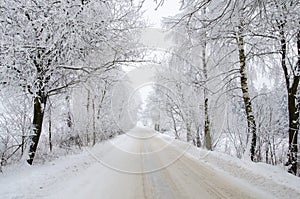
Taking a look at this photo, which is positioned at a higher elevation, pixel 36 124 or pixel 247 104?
pixel 247 104

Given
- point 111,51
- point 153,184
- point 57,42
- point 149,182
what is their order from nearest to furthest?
point 153,184 → point 149,182 → point 57,42 → point 111,51

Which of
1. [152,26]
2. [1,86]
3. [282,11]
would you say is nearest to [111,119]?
[152,26]

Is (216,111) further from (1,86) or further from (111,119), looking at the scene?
(111,119)

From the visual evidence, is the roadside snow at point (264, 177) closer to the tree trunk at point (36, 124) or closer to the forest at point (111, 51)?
the forest at point (111, 51)

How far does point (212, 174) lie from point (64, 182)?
4.30 metres

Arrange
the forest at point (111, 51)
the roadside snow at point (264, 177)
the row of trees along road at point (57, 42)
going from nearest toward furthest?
the roadside snow at point (264, 177)
the forest at point (111, 51)
the row of trees along road at point (57, 42)

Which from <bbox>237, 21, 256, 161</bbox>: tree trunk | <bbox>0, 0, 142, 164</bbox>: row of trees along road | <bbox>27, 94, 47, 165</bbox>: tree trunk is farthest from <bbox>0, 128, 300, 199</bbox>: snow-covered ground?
<bbox>0, 0, 142, 164</bbox>: row of trees along road

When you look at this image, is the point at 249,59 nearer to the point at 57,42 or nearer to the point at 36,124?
the point at 57,42

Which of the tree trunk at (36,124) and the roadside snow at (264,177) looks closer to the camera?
the roadside snow at (264,177)

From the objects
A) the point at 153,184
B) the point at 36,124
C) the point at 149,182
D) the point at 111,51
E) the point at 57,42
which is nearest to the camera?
the point at 153,184

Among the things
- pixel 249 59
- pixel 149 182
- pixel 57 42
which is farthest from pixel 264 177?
pixel 57 42

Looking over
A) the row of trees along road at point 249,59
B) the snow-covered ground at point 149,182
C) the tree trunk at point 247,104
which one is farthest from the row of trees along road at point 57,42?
the tree trunk at point 247,104

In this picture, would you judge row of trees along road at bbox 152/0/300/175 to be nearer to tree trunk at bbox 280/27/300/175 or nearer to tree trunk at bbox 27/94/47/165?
tree trunk at bbox 280/27/300/175

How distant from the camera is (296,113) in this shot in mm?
8086
